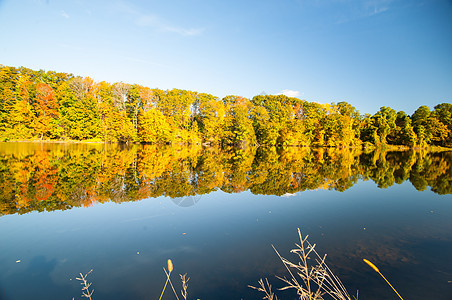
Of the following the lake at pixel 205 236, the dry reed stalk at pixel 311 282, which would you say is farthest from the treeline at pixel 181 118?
the dry reed stalk at pixel 311 282

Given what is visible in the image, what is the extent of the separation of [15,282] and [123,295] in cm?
162

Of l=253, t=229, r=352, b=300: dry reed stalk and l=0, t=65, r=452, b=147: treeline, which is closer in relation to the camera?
l=253, t=229, r=352, b=300: dry reed stalk

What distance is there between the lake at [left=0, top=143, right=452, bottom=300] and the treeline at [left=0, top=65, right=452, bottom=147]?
35968mm

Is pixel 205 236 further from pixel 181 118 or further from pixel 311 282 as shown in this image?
pixel 181 118

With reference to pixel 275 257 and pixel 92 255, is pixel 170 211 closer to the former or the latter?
pixel 92 255

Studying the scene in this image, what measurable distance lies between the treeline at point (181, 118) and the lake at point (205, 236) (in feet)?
118

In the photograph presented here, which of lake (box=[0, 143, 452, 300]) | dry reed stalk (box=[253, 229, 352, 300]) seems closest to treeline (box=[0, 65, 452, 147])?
lake (box=[0, 143, 452, 300])

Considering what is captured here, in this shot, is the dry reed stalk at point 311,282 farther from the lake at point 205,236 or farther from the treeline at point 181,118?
the treeline at point 181,118

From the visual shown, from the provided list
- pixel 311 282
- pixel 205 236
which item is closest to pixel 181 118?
pixel 205 236

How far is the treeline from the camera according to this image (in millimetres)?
38688

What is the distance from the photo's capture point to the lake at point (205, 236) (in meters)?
3.41

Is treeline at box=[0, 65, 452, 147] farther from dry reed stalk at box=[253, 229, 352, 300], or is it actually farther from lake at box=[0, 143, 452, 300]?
dry reed stalk at box=[253, 229, 352, 300]

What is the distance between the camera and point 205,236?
5.02m

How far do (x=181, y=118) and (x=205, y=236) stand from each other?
4692 cm
